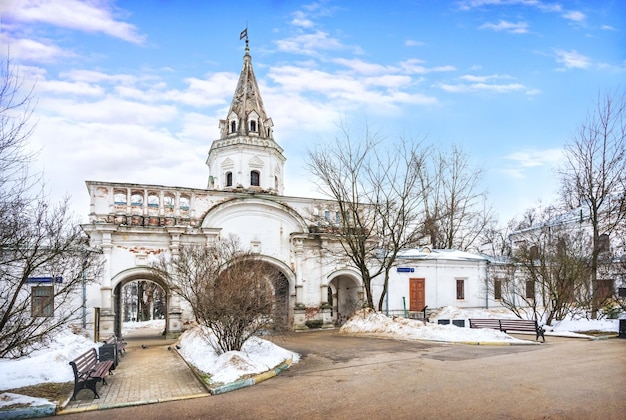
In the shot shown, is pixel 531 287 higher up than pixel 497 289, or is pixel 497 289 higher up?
pixel 531 287

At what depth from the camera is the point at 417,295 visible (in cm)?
2830

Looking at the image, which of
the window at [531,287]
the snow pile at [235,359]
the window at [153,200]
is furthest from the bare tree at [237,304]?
the window at [531,287]

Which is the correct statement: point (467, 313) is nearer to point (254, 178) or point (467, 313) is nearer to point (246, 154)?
point (254, 178)

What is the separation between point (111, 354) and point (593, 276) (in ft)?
69.4

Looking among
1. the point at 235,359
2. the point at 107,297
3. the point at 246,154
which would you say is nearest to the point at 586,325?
the point at 235,359

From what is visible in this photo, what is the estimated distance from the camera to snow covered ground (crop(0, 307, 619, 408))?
10852 millimetres

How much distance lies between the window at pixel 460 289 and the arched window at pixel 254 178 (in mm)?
13729

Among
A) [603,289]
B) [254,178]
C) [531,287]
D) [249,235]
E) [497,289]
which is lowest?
[497,289]

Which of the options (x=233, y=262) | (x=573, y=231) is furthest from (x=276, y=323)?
(x=573, y=231)

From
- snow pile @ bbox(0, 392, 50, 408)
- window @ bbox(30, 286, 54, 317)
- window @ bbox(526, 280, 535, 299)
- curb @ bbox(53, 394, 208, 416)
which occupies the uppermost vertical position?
window @ bbox(30, 286, 54, 317)

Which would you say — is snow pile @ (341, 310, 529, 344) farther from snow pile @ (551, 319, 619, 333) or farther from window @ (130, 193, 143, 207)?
window @ (130, 193, 143, 207)

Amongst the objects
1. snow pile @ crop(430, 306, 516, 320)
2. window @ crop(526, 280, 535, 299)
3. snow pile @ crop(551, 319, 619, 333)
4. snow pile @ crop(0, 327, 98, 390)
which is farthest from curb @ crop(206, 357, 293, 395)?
snow pile @ crop(430, 306, 516, 320)

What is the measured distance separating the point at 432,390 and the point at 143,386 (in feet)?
21.0

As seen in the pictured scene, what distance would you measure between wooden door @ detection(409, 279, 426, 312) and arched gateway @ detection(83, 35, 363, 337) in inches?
123
